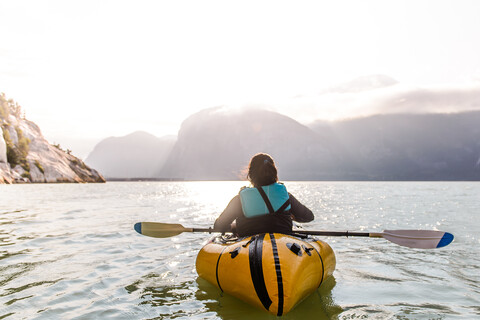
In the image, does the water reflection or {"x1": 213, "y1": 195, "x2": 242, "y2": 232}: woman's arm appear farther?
{"x1": 213, "y1": 195, "x2": 242, "y2": 232}: woman's arm

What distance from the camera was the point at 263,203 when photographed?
5.42 m

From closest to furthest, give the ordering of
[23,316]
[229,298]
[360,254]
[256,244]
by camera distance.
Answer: [23,316] → [256,244] → [229,298] → [360,254]

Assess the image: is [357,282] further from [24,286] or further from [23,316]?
[24,286]

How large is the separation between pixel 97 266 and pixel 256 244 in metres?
4.23

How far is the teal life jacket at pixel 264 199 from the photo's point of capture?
213 inches

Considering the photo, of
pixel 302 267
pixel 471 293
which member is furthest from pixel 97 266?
pixel 471 293

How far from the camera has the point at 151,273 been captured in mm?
6969

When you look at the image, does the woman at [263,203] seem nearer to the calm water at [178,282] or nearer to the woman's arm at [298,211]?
the woman's arm at [298,211]

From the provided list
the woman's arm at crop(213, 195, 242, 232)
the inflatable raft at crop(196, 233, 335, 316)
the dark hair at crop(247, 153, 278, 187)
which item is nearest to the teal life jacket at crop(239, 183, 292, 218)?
the dark hair at crop(247, 153, 278, 187)

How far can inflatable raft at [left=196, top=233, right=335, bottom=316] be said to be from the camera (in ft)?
14.1

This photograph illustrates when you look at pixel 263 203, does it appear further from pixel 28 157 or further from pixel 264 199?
pixel 28 157

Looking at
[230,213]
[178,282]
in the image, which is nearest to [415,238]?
[230,213]

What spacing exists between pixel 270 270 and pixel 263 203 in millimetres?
1261

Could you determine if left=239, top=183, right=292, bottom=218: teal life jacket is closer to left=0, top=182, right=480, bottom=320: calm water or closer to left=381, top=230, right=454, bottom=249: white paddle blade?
left=0, top=182, right=480, bottom=320: calm water
